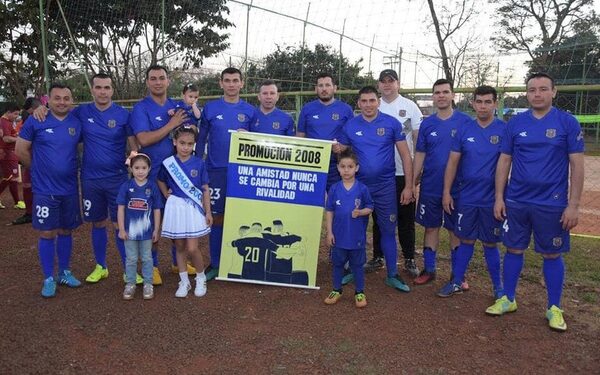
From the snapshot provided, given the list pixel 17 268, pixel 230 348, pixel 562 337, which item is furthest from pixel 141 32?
pixel 562 337

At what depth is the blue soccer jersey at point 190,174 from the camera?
4.57 meters

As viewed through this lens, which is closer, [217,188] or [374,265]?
[217,188]

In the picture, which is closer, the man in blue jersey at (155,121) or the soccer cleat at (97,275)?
the man in blue jersey at (155,121)

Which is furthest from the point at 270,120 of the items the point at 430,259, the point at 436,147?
the point at 430,259

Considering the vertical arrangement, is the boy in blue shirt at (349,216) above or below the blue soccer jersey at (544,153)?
below

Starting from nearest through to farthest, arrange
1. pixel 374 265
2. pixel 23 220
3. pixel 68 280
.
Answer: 1. pixel 68 280
2. pixel 374 265
3. pixel 23 220

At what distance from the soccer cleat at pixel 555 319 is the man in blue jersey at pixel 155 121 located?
3.83 meters

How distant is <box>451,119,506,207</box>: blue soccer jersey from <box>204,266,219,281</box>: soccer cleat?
2664mm

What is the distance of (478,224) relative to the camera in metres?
4.53

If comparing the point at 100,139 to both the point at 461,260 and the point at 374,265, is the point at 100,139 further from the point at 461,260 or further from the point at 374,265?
the point at 461,260

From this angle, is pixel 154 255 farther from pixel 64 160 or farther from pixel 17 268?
pixel 17 268

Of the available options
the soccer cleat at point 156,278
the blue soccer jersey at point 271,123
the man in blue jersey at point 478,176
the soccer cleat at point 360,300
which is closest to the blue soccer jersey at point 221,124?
Answer: the blue soccer jersey at point 271,123

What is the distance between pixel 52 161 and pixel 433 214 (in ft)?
12.6

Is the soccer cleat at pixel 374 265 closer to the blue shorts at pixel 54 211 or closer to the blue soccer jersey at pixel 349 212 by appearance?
the blue soccer jersey at pixel 349 212
